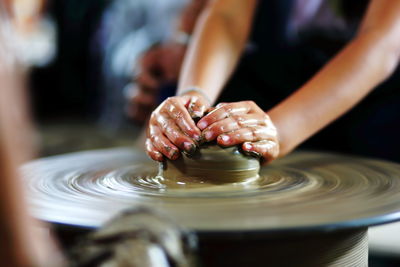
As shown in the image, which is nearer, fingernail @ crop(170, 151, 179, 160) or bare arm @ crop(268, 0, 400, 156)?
fingernail @ crop(170, 151, 179, 160)

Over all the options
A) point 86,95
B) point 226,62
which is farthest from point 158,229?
point 86,95

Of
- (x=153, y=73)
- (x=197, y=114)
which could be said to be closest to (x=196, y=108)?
(x=197, y=114)

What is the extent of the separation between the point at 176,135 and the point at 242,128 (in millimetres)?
135

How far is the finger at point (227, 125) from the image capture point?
42.6 inches

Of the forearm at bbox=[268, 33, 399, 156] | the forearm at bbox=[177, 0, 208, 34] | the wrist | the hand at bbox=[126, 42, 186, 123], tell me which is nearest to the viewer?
the forearm at bbox=[268, 33, 399, 156]

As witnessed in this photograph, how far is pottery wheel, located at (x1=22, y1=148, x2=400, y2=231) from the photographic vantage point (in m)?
0.87

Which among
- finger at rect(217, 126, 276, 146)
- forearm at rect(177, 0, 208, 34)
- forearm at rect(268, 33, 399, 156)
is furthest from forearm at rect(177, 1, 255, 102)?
forearm at rect(177, 0, 208, 34)

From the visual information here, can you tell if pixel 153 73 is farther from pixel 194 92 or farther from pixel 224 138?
pixel 224 138

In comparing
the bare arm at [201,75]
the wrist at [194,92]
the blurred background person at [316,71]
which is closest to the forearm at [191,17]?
the blurred background person at [316,71]

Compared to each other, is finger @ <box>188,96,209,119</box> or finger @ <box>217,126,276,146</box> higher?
finger @ <box>188,96,209,119</box>

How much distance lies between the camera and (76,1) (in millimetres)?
5758

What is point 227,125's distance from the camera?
109cm

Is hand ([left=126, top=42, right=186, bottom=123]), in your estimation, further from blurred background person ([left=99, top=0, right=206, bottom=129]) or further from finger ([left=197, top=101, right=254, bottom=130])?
finger ([left=197, top=101, right=254, bottom=130])

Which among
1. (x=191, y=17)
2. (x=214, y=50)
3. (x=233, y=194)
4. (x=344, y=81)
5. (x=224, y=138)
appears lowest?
(x=233, y=194)
